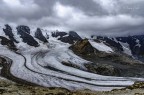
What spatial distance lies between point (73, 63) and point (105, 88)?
41.1 m

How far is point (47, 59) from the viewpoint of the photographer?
394ft

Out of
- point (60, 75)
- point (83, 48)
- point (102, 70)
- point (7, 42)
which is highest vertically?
point (7, 42)

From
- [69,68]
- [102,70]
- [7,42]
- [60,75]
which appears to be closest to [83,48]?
[7,42]

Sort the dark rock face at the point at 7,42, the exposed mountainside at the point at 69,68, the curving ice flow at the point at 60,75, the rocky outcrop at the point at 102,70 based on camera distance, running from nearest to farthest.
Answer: the curving ice flow at the point at 60,75, the exposed mountainside at the point at 69,68, the rocky outcrop at the point at 102,70, the dark rock face at the point at 7,42

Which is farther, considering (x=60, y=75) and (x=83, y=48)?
(x=83, y=48)

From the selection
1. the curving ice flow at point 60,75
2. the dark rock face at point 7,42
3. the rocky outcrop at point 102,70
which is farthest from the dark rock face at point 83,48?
the rocky outcrop at point 102,70

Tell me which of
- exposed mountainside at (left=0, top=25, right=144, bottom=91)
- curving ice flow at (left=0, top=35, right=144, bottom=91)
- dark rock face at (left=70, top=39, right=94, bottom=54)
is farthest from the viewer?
dark rock face at (left=70, top=39, right=94, bottom=54)

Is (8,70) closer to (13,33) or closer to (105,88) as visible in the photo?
(105,88)

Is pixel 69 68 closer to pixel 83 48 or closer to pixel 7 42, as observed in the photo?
pixel 83 48

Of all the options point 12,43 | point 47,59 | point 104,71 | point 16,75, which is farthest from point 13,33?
point 16,75

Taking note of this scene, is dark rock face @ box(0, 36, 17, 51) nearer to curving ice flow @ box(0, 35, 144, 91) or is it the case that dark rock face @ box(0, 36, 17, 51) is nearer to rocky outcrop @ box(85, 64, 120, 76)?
curving ice flow @ box(0, 35, 144, 91)

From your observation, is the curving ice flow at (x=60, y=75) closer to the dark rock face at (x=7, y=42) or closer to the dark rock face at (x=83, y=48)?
the dark rock face at (x=83, y=48)

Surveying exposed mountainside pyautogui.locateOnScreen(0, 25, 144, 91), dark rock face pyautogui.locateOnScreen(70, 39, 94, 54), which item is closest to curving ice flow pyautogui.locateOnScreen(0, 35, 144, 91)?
exposed mountainside pyautogui.locateOnScreen(0, 25, 144, 91)

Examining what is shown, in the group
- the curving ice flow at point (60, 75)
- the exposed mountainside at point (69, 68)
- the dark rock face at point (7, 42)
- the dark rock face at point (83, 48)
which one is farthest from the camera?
the dark rock face at point (7, 42)
